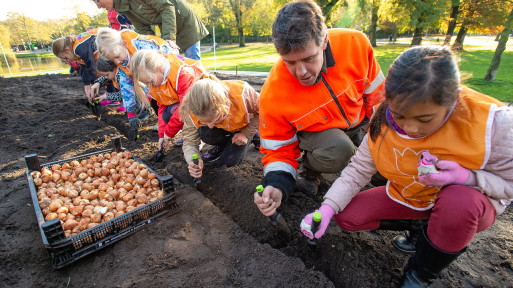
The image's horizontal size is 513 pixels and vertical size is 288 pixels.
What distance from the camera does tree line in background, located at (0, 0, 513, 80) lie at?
12.6 metres

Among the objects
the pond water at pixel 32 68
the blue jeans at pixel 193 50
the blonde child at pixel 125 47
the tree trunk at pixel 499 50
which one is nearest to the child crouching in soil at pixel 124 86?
the blonde child at pixel 125 47

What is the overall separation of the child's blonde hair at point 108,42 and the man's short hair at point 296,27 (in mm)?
2292

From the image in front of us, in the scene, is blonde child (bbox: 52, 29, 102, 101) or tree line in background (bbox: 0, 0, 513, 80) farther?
tree line in background (bbox: 0, 0, 513, 80)

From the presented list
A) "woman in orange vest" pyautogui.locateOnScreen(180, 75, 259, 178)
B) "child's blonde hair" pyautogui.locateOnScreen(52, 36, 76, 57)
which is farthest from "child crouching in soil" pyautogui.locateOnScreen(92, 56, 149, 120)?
"woman in orange vest" pyautogui.locateOnScreen(180, 75, 259, 178)

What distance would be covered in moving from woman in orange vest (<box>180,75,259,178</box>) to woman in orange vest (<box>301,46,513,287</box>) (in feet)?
3.79

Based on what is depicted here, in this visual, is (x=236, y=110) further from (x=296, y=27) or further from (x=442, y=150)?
(x=442, y=150)

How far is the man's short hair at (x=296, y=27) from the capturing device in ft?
4.44

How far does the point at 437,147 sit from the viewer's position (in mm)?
1182

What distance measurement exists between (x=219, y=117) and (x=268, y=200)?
3.07ft

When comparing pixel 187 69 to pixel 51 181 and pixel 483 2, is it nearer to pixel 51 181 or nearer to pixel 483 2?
pixel 51 181

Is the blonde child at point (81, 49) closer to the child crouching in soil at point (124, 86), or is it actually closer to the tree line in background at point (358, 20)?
the child crouching in soil at point (124, 86)

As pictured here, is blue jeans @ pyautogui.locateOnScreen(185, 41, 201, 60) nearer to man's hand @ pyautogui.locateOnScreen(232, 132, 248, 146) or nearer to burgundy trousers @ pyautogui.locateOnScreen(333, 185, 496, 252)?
man's hand @ pyautogui.locateOnScreen(232, 132, 248, 146)

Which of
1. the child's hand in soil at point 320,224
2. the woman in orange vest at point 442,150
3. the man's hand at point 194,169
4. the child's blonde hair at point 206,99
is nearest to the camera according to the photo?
the woman in orange vest at point 442,150

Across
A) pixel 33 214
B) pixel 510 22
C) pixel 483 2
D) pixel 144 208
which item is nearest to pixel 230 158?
pixel 144 208
